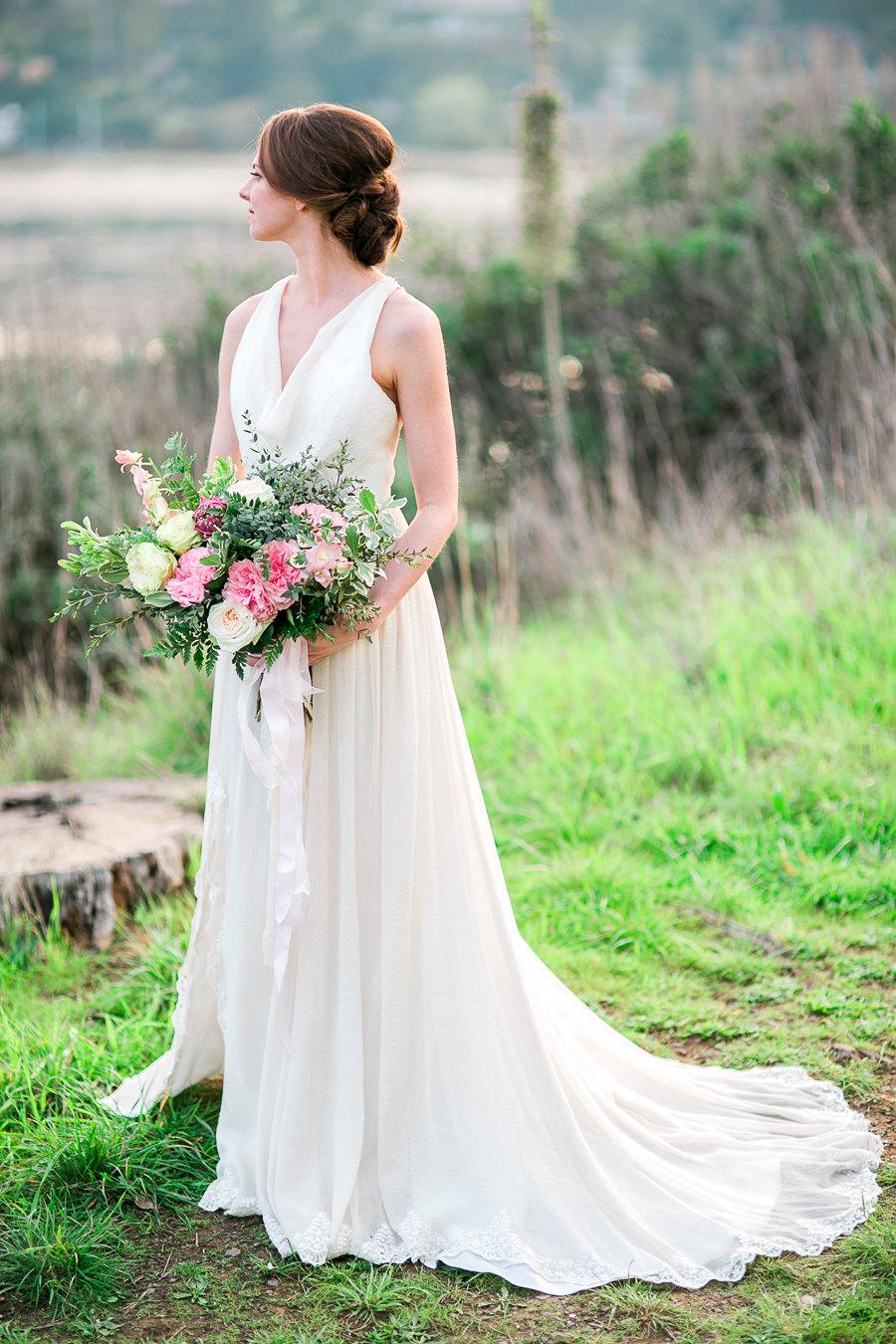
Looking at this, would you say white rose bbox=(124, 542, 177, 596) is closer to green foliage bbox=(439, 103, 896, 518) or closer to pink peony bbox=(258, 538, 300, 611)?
pink peony bbox=(258, 538, 300, 611)

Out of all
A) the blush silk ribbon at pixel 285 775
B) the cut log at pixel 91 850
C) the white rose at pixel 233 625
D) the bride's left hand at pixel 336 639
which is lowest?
the cut log at pixel 91 850

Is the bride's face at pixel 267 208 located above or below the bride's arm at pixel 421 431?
above

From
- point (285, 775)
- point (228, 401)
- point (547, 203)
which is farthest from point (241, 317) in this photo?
point (547, 203)

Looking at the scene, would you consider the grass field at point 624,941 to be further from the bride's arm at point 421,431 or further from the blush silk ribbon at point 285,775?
the bride's arm at point 421,431

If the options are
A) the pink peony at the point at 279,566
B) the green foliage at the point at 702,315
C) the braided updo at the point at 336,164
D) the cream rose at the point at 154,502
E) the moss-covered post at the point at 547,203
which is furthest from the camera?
the green foliage at the point at 702,315

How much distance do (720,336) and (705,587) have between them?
3.58m

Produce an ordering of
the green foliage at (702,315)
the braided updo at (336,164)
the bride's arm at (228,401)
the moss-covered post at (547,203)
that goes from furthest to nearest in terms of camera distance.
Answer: the green foliage at (702,315)
the moss-covered post at (547,203)
the bride's arm at (228,401)
the braided updo at (336,164)

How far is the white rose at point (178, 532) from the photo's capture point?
7.48ft

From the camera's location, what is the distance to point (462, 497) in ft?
27.3

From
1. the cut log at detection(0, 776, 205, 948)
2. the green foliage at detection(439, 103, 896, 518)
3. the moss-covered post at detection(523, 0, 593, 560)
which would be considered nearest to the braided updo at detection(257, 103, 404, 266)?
the cut log at detection(0, 776, 205, 948)

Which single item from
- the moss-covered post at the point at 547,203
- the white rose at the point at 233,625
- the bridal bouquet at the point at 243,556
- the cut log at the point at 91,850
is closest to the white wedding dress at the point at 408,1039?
the bridal bouquet at the point at 243,556

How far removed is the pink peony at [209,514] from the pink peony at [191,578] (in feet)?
0.14

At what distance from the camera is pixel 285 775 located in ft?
8.21

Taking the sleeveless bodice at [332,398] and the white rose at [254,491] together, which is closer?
the white rose at [254,491]
